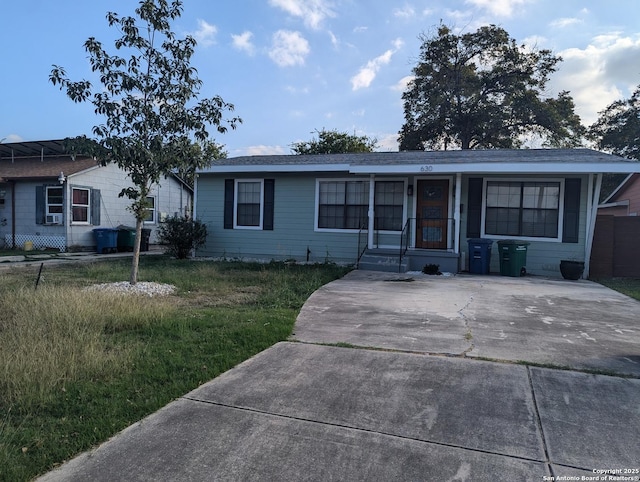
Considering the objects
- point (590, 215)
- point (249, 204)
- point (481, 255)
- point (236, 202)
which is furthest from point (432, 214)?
point (236, 202)

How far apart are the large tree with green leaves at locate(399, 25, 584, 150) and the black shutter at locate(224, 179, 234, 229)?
17.4 m

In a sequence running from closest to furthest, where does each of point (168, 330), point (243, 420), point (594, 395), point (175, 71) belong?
point (243, 420) → point (594, 395) → point (168, 330) → point (175, 71)

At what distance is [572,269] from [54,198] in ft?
58.6

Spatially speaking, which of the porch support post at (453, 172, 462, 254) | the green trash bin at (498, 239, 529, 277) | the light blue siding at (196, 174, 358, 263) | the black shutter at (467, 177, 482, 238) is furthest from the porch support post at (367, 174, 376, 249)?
the green trash bin at (498, 239, 529, 277)

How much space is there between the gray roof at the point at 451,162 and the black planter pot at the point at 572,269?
234cm

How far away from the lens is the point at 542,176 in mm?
11953

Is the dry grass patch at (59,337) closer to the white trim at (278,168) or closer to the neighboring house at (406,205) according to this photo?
the neighboring house at (406,205)

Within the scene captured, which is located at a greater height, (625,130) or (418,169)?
(625,130)

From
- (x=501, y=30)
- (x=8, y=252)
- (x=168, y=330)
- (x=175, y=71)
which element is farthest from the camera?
(x=501, y=30)

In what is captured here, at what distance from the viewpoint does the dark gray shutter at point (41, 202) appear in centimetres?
1678

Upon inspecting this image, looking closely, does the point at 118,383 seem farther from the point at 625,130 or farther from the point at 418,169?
the point at 625,130

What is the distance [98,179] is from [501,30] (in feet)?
82.4

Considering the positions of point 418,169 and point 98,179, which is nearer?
point 418,169

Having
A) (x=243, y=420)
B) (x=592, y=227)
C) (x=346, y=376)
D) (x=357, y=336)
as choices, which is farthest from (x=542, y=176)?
(x=243, y=420)
